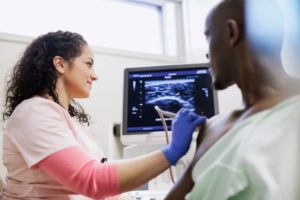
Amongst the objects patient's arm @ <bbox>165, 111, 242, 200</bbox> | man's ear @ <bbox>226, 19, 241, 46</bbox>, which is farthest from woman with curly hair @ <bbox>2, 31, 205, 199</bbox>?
man's ear @ <bbox>226, 19, 241, 46</bbox>

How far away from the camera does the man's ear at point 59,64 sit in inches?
52.1

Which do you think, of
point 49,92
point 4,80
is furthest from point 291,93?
point 4,80

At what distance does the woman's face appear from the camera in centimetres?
134

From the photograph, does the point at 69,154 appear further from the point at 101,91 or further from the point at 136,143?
the point at 101,91

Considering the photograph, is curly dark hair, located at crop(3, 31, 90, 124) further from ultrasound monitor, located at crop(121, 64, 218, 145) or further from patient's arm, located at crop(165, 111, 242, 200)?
patient's arm, located at crop(165, 111, 242, 200)

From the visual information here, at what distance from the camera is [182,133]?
95 centimetres

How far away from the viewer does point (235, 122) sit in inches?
28.2

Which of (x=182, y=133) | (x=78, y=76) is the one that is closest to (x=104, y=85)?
(x=78, y=76)

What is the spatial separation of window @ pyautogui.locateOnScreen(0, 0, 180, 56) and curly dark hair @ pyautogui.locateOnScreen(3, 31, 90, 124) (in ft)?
2.20

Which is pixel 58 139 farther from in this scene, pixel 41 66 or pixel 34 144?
pixel 41 66

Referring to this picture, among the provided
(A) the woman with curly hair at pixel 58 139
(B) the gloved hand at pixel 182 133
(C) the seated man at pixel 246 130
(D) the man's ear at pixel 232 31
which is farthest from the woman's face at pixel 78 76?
(D) the man's ear at pixel 232 31

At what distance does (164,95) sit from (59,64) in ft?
1.70

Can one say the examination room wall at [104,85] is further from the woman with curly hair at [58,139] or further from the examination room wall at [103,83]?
the woman with curly hair at [58,139]

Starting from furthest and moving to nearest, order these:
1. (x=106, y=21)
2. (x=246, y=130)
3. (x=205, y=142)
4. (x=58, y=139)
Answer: (x=106, y=21) → (x=58, y=139) → (x=205, y=142) → (x=246, y=130)
